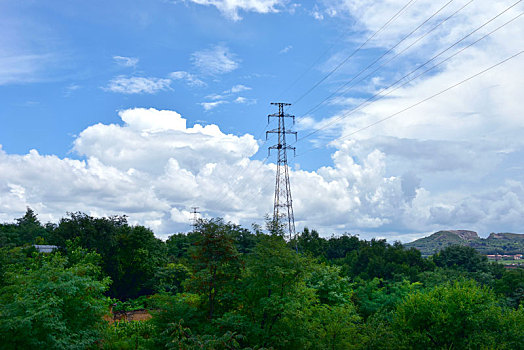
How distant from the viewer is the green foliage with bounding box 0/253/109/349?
57.8ft

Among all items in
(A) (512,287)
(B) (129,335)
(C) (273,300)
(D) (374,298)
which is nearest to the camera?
(C) (273,300)

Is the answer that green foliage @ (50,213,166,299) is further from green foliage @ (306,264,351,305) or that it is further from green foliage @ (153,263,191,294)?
green foliage @ (306,264,351,305)

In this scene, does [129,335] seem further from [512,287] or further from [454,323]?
[512,287]

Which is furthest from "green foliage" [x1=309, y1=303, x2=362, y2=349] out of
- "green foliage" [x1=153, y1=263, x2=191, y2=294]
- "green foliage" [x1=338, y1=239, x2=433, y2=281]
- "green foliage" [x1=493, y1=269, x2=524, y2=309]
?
"green foliage" [x1=338, y1=239, x2=433, y2=281]

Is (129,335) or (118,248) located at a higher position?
(118,248)

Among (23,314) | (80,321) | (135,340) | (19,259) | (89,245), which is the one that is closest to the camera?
(23,314)

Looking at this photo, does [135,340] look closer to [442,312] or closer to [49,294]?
[49,294]

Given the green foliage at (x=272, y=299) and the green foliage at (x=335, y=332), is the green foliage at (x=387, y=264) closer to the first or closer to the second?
the green foliage at (x=335, y=332)

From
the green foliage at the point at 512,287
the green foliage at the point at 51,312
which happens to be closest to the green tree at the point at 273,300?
the green foliage at the point at 51,312

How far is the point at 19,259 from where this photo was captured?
3412 centimetres

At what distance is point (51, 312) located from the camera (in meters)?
17.7

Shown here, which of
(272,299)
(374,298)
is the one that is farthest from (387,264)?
(272,299)

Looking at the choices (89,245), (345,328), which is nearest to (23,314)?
(345,328)

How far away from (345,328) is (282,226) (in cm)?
606
